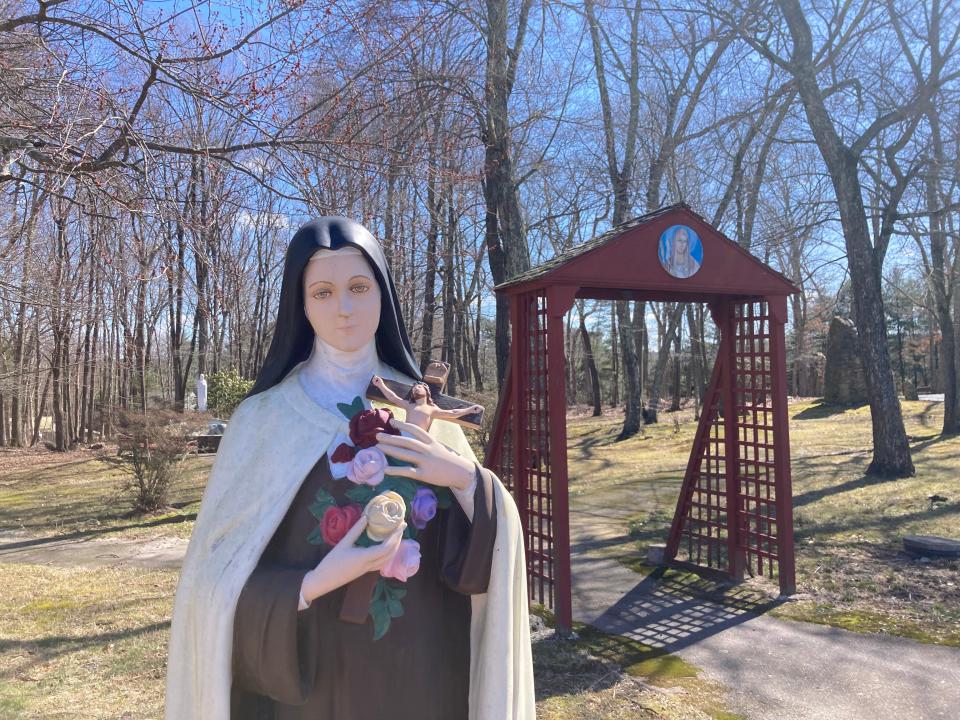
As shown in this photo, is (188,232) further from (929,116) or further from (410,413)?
(929,116)

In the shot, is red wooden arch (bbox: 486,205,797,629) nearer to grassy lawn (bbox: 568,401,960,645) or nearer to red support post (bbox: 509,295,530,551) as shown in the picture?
red support post (bbox: 509,295,530,551)

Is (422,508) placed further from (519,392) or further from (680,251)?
(680,251)

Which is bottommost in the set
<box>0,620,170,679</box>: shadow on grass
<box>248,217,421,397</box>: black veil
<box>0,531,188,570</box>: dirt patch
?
<box>0,620,170,679</box>: shadow on grass

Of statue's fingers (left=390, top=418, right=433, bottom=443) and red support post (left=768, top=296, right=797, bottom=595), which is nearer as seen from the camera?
statue's fingers (left=390, top=418, right=433, bottom=443)

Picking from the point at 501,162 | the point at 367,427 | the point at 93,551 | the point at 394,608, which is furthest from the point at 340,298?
the point at 501,162

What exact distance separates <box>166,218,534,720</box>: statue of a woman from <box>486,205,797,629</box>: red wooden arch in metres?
3.18

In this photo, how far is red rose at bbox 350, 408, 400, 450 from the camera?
1749mm

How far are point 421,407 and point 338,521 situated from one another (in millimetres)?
359

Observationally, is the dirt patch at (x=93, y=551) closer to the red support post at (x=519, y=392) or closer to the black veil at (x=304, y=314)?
the red support post at (x=519, y=392)

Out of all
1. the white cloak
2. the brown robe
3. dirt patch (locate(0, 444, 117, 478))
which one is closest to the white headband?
the white cloak

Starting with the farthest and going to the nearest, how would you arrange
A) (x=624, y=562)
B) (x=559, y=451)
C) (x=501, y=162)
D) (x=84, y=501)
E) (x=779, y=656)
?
(x=84, y=501) → (x=501, y=162) → (x=624, y=562) → (x=559, y=451) → (x=779, y=656)

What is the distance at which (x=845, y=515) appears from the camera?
892 centimetres

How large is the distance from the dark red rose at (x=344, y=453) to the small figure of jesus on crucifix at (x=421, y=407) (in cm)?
16

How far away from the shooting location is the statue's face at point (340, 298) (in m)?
1.99
